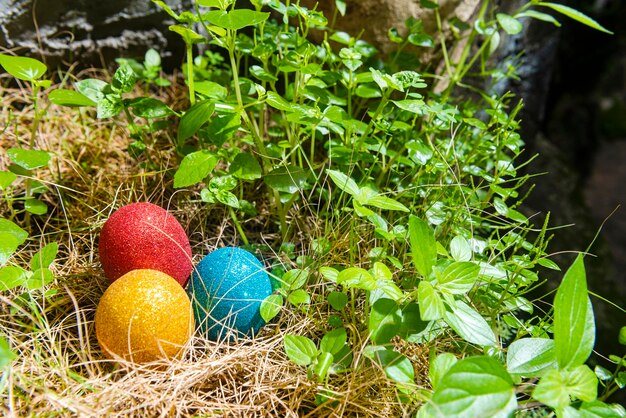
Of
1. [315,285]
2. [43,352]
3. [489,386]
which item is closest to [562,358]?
[489,386]

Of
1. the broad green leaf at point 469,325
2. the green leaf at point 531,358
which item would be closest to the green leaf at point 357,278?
the broad green leaf at point 469,325

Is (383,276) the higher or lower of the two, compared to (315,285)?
higher

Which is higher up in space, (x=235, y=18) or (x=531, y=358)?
(x=235, y=18)

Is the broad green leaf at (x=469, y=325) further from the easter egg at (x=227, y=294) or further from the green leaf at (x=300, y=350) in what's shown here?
the easter egg at (x=227, y=294)

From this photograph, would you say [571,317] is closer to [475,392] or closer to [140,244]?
[475,392]

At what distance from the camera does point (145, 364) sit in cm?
103

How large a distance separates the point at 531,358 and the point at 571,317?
150mm

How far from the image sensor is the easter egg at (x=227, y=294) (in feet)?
3.71

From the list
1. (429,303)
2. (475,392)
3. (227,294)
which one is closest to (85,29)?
(227,294)

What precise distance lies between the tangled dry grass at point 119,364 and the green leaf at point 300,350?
5 centimetres

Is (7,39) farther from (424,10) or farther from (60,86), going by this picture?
(424,10)

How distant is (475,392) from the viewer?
82cm

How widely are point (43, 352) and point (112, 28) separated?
1.05 meters

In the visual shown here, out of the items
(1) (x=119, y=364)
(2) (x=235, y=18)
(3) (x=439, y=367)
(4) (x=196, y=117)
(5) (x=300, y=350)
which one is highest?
(2) (x=235, y=18)
